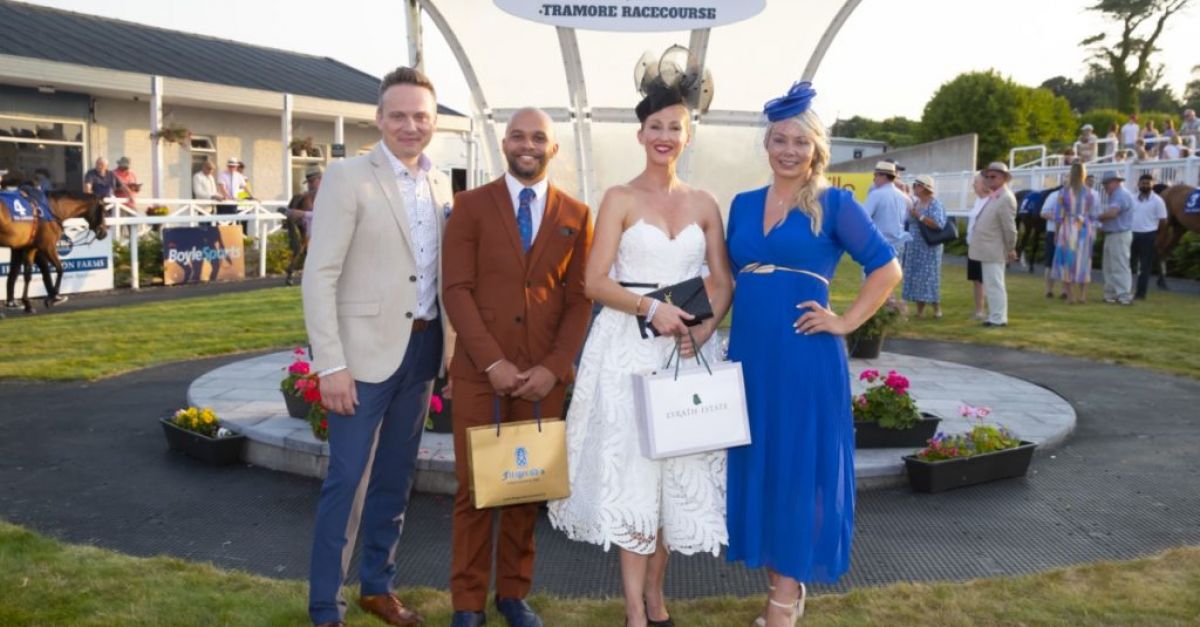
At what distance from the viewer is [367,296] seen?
3484mm

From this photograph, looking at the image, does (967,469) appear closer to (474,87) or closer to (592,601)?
(592,601)

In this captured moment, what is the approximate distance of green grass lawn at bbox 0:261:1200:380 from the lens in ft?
32.6

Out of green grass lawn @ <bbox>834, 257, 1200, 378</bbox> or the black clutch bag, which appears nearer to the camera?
the black clutch bag

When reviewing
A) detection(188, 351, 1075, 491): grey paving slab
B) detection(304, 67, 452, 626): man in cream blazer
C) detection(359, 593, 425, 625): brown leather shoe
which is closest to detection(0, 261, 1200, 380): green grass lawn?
detection(188, 351, 1075, 491): grey paving slab

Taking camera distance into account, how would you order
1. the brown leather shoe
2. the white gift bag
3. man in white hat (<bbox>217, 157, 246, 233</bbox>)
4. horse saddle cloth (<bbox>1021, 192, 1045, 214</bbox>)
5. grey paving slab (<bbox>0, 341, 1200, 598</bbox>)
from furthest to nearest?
horse saddle cloth (<bbox>1021, 192, 1045, 214</bbox>), man in white hat (<bbox>217, 157, 246, 233</bbox>), grey paving slab (<bbox>0, 341, 1200, 598</bbox>), the brown leather shoe, the white gift bag

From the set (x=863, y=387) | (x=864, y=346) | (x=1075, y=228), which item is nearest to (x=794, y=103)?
(x=863, y=387)

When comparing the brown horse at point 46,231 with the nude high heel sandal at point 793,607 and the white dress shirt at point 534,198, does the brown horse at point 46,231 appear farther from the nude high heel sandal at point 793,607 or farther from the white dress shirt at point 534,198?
the nude high heel sandal at point 793,607

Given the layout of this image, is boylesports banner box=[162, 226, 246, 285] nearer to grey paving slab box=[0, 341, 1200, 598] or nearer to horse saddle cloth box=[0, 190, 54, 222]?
horse saddle cloth box=[0, 190, 54, 222]

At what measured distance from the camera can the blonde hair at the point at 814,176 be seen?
3.41 m

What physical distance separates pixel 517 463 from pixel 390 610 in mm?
943

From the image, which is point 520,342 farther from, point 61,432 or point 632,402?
point 61,432

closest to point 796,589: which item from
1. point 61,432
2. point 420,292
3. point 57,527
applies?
point 420,292

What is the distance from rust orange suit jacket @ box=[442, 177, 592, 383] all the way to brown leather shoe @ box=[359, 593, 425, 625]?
3.41 feet

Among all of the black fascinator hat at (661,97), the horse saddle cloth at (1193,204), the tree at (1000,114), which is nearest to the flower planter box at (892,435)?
the black fascinator hat at (661,97)
